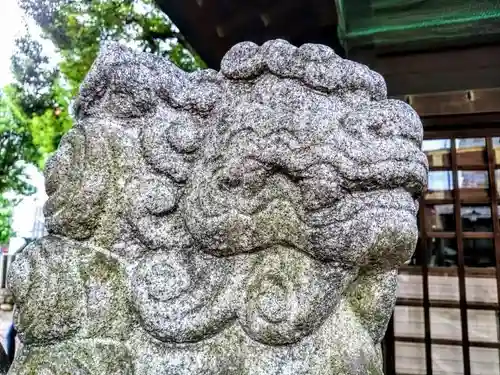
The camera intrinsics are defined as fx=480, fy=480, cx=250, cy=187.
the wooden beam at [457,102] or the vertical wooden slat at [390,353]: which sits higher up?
the wooden beam at [457,102]

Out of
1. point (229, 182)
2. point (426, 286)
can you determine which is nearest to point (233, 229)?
point (229, 182)

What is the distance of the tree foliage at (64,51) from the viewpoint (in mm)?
5566

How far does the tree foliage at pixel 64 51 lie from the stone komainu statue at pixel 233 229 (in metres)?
3.26

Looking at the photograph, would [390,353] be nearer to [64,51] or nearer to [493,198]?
[493,198]

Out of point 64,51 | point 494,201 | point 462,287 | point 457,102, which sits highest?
point 64,51

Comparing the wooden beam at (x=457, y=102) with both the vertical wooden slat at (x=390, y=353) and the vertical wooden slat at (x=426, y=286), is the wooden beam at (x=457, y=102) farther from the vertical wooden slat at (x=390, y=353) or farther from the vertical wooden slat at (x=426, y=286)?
the vertical wooden slat at (x=390, y=353)

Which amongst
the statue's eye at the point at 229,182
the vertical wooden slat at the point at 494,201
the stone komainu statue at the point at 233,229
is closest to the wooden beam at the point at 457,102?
the vertical wooden slat at the point at 494,201

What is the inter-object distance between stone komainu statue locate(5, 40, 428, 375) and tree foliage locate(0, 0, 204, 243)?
3.26m

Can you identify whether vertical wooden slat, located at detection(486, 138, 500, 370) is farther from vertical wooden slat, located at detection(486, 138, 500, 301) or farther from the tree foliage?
the tree foliage

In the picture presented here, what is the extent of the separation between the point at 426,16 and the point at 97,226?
1684mm

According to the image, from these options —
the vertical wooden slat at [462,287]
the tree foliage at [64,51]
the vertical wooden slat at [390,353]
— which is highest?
the tree foliage at [64,51]

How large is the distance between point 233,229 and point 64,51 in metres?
5.46

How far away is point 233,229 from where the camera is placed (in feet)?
3.57

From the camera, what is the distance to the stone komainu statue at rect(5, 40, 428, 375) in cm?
105
